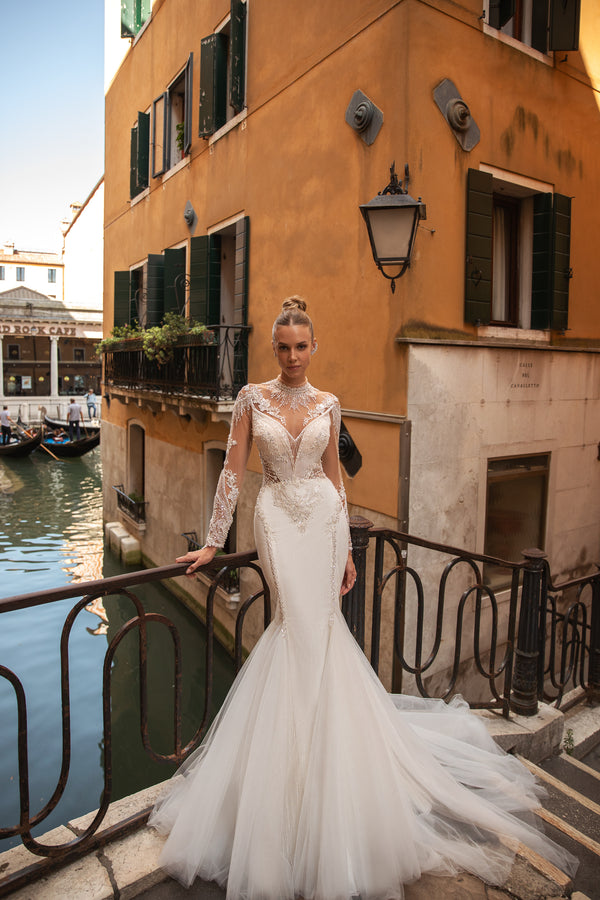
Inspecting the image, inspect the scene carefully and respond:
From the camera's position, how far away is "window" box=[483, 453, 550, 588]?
6.77 metres

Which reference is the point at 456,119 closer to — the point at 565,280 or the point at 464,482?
the point at 565,280

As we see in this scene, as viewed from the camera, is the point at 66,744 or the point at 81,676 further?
the point at 81,676

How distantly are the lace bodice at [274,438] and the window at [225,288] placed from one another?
5696 millimetres

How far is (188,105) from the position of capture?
9734 millimetres

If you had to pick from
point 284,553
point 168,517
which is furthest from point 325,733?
point 168,517

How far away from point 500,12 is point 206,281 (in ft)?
16.3

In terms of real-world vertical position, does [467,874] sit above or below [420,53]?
below

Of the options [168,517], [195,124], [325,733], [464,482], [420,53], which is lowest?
[168,517]

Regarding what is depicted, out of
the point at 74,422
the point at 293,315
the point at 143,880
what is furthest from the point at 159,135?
the point at 74,422

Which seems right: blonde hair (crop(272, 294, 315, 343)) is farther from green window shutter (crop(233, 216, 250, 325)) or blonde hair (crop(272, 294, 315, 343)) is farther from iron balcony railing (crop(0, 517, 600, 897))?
green window shutter (crop(233, 216, 250, 325))

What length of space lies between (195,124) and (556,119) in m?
5.56

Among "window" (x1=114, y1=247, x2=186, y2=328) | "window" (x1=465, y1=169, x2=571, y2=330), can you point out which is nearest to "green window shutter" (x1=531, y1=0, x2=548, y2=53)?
"window" (x1=465, y1=169, x2=571, y2=330)

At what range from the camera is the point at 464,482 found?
20.6ft

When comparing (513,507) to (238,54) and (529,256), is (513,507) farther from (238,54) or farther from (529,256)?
(238,54)
